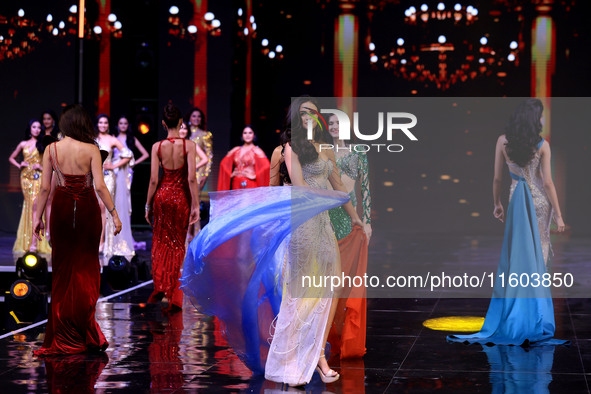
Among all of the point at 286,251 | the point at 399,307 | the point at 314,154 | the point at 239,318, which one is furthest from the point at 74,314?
the point at 399,307

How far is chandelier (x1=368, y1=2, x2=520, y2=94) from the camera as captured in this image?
13812 millimetres

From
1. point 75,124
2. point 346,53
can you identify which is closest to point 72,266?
point 75,124

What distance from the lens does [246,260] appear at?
172 inches

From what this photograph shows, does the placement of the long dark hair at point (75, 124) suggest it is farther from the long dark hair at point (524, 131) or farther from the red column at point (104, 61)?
the red column at point (104, 61)

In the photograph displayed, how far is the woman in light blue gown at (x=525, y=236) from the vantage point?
5152 millimetres

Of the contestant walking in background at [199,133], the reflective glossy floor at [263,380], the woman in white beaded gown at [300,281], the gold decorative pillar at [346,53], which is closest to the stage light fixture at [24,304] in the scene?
the reflective glossy floor at [263,380]

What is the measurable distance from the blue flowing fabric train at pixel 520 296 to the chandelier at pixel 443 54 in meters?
8.75

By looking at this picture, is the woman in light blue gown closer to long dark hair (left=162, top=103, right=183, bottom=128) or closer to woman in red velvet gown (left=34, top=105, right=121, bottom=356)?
woman in red velvet gown (left=34, top=105, right=121, bottom=356)

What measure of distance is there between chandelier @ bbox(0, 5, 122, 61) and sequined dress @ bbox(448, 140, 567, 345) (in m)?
9.47

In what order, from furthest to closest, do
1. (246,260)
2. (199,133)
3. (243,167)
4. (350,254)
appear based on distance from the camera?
1. (199,133)
2. (243,167)
3. (350,254)
4. (246,260)

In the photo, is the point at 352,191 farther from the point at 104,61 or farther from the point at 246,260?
the point at 104,61

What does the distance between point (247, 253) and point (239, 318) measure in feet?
1.03

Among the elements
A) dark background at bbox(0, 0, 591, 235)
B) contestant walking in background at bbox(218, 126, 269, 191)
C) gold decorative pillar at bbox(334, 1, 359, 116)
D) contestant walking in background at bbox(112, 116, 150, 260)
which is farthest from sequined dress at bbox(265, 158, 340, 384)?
gold decorative pillar at bbox(334, 1, 359, 116)

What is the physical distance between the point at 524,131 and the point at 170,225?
2.80 metres
